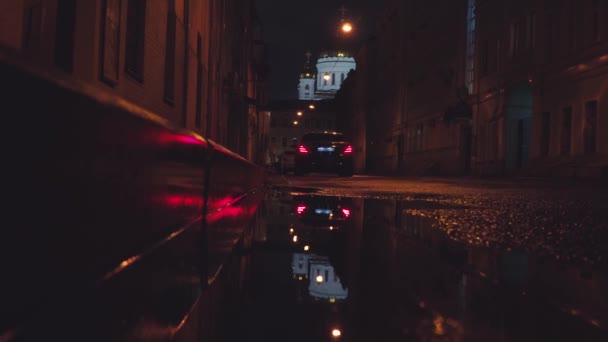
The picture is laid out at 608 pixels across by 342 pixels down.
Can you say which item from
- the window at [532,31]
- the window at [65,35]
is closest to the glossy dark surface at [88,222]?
the window at [65,35]

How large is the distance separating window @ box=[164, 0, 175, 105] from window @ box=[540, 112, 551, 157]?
57.8 ft

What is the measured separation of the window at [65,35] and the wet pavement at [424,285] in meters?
4.03

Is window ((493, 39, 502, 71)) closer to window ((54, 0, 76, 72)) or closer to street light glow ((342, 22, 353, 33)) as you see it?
street light glow ((342, 22, 353, 33))

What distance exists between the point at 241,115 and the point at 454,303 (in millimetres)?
31260

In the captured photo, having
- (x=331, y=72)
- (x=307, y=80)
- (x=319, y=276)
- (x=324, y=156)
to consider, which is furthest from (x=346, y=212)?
(x=307, y=80)

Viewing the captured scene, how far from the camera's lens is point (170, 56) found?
13.9m

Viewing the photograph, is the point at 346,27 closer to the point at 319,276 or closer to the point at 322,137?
the point at 322,137

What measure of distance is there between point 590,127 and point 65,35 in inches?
795

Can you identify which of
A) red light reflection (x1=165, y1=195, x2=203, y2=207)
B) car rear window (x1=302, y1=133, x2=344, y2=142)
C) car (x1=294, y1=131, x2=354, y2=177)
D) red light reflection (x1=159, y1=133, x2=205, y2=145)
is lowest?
red light reflection (x1=165, y1=195, x2=203, y2=207)

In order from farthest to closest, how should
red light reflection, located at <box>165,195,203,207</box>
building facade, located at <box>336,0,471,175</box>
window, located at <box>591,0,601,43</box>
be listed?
1. building facade, located at <box>336,0,471,175</box>
2. window, located at <box>591,0,601,43</box>
3. red light reflection, located at <box>165,195,203,207</box>

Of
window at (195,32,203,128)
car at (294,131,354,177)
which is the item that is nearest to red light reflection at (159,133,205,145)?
window at (195,32,203,128)

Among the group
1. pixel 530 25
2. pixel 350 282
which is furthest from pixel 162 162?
pixel 530 25

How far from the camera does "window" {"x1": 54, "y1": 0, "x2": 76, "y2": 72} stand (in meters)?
7.94

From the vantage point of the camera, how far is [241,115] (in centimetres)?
3338
